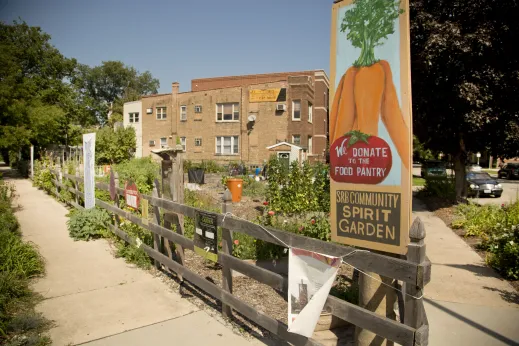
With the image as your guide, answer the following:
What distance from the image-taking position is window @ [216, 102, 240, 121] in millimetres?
34281

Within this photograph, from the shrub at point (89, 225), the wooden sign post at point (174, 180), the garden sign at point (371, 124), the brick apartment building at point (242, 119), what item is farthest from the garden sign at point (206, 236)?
the brick apartment building at point (242, 119)

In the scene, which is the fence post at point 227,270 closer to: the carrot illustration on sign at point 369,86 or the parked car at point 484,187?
the carrot illustration on sign at point 369,86

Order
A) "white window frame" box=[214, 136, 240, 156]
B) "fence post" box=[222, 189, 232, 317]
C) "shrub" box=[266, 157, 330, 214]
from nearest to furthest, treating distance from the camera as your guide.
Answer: "fence post" box=[222, 189, 232, 317] < "shrub" box=[266, 157, 330, 214] < "white window frame" box=[214, 136, 240, 156]

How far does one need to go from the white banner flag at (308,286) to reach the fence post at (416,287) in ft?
1.81

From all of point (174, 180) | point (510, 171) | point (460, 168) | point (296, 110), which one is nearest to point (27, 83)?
point (296, 110)

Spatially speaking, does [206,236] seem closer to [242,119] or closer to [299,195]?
[299,195]

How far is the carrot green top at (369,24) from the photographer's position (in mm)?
2912

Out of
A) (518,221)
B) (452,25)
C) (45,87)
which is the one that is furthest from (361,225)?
(45,87)

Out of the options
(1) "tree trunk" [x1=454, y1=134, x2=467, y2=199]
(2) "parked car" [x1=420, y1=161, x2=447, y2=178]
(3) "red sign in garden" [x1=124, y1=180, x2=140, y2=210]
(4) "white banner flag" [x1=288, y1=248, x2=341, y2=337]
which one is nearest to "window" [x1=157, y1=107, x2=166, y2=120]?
(2) "parked car" [x1=420, y1=161, x2=447, y2=178]

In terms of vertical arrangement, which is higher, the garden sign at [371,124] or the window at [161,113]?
the window at [161,113]

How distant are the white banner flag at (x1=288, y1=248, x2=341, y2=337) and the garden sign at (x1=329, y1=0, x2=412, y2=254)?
0.34 metres

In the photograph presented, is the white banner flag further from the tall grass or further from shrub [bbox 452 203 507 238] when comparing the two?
shrub [bbox 452 203 507 238]

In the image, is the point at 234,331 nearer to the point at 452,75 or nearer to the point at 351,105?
the point at 351,105

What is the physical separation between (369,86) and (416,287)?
60.6 inches
